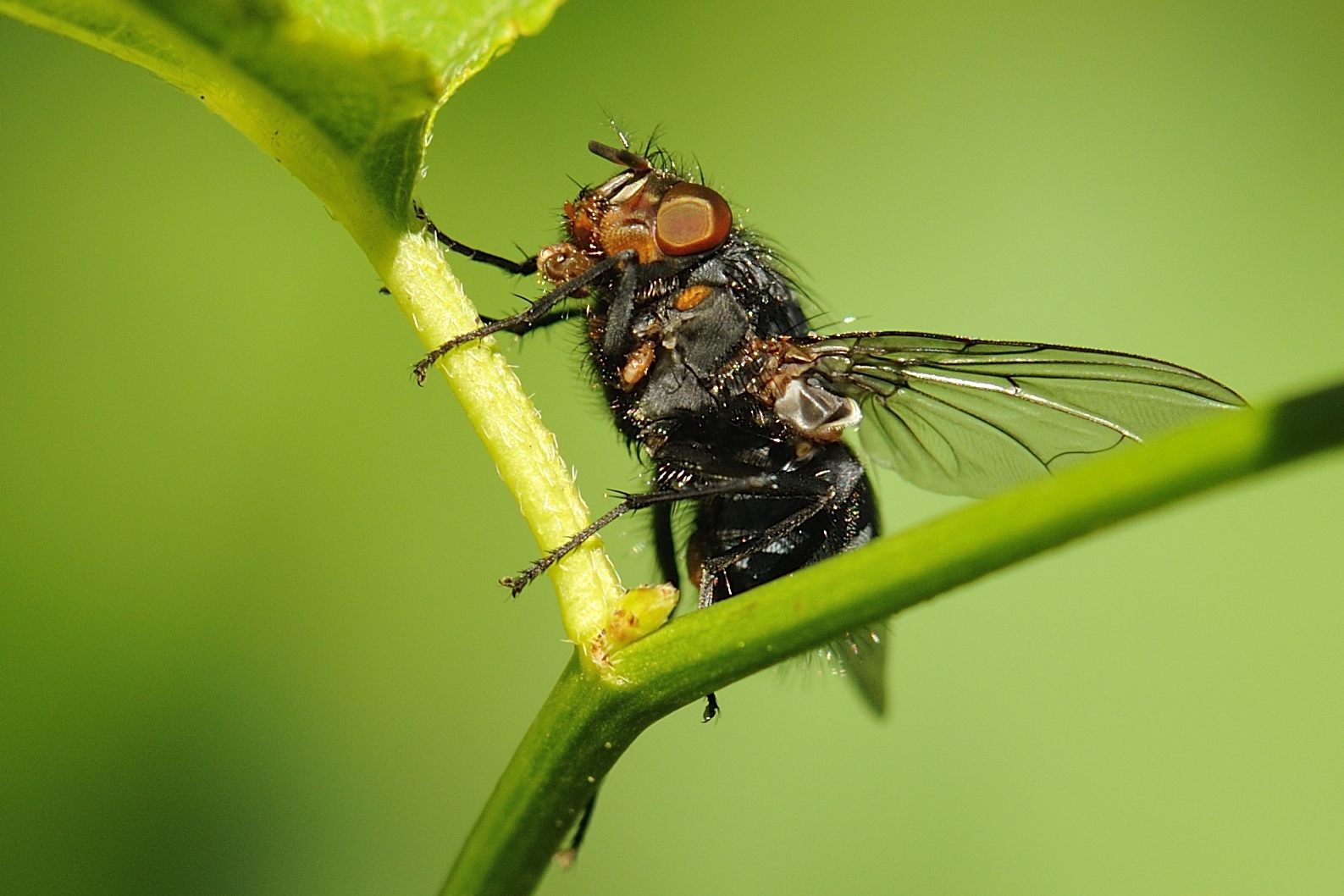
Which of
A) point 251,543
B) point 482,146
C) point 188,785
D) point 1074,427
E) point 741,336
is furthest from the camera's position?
point 482,146

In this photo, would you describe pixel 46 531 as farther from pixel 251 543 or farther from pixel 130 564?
pixel 251 543

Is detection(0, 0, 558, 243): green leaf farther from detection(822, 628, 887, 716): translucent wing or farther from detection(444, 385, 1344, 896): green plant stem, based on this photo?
detection(822, 628, 887, 716): translucent wing

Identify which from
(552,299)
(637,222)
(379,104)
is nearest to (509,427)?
(379,104)

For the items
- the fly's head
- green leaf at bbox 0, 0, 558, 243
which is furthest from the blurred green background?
green leaf at bbox 0, 0, 558, 243

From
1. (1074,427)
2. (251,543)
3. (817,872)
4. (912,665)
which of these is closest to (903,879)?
(817,872)

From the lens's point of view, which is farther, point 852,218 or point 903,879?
point 852,218

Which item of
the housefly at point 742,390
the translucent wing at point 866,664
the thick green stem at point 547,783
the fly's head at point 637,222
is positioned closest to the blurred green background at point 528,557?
the translucent wing at point 866,664

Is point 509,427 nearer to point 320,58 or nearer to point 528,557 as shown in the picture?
point 320,58
